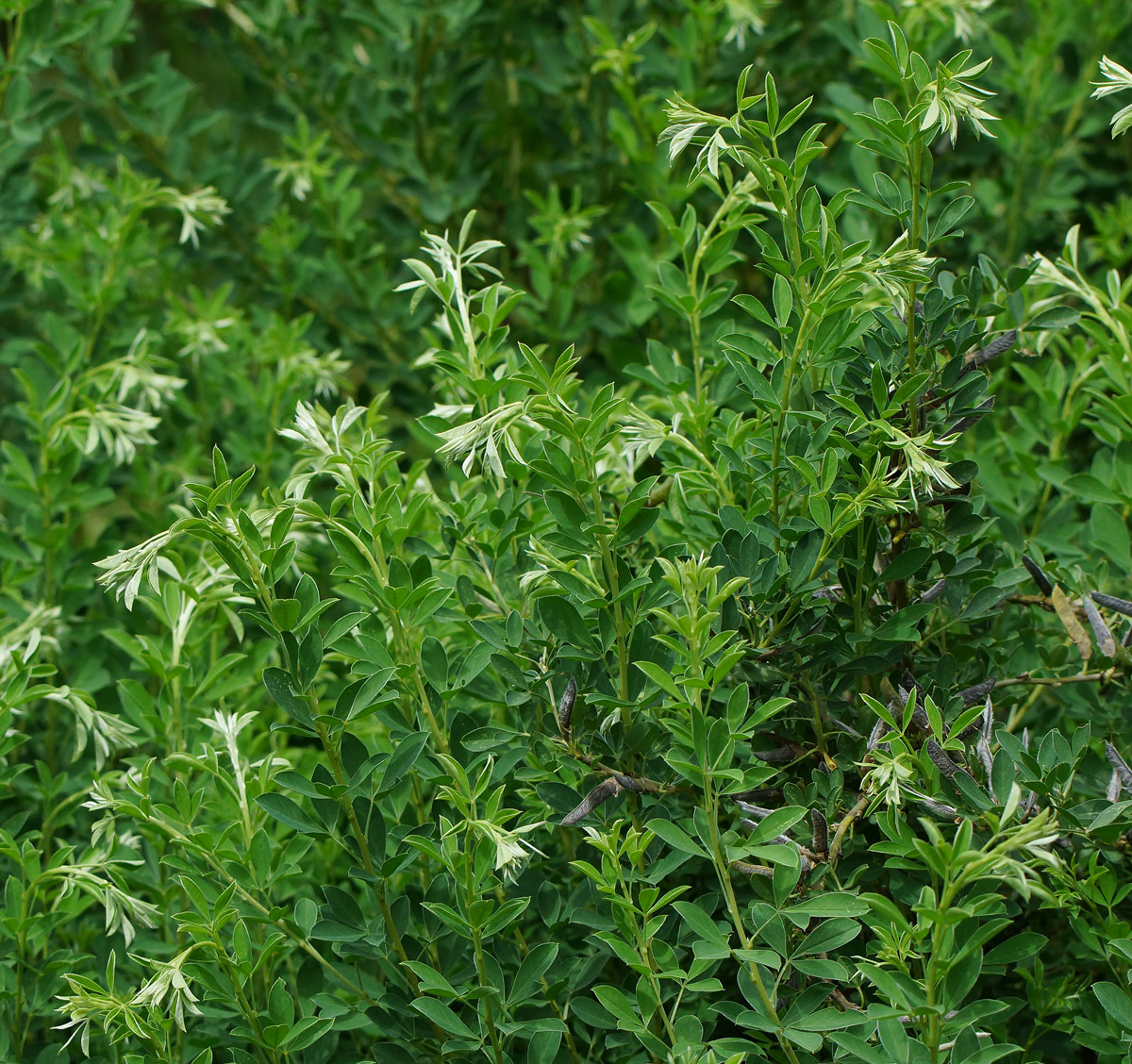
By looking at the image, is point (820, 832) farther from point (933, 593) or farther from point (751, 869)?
point (933, 593)

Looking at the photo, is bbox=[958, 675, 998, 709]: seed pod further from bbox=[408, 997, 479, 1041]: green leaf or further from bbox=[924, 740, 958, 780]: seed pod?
bbox=[408, 997, 479, 1041]: green leaf

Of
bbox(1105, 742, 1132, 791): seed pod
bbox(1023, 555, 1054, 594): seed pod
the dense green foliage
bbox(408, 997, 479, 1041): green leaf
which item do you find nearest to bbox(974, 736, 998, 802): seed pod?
the dense green foliage

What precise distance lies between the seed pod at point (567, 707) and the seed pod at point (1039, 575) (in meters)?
0.46

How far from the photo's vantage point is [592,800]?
894 mm

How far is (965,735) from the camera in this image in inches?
38.3

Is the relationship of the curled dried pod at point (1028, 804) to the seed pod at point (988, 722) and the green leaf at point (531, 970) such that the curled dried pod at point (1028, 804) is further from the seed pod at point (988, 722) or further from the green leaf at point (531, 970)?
the green leaf at point (531, 970)

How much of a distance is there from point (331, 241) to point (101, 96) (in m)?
0.46

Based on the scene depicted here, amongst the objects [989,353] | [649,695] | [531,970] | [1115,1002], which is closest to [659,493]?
[649,695]

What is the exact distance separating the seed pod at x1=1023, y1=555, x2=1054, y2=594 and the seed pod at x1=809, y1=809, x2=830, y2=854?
1.14 feet

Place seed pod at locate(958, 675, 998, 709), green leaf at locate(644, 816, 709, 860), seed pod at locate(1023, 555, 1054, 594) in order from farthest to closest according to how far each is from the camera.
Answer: seed pod at locate(1023, 555, 1054, 594), seed pod at locate(958, 675, 998, 709), green leaf at locate(644, 816, 709, 860)

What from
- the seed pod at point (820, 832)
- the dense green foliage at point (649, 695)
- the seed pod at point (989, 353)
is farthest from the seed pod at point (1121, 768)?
the seed pod at point (989, 353)

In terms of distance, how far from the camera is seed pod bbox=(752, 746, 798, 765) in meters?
0.99

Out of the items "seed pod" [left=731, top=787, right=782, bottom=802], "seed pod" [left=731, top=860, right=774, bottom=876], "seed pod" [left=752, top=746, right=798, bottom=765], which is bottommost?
"seed pod" [left=731, top=787, right=782, bottom=802]

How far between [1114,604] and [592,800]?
0.51 meters
